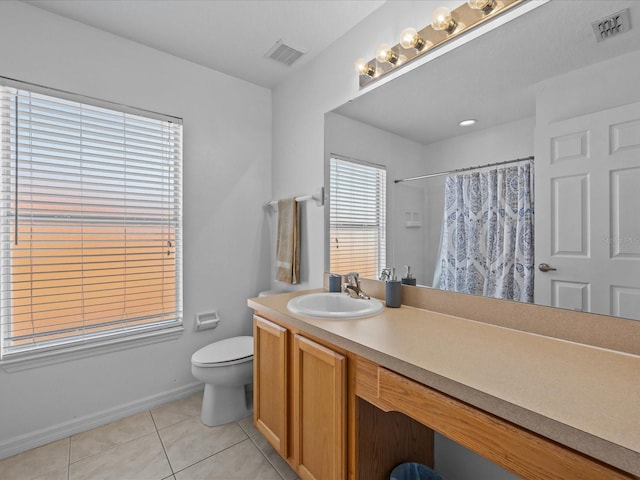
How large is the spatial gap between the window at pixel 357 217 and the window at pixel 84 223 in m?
1.19

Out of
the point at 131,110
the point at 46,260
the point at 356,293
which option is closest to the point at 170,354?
the point at 46,260

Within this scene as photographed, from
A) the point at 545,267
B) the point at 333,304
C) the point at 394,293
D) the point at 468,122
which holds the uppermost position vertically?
the point at 468,122

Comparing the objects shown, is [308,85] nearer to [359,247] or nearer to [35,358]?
[359,247]

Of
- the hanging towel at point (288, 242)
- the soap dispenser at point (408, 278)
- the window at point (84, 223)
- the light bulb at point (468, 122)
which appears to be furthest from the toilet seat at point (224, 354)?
the light bulb at point (468, 122)

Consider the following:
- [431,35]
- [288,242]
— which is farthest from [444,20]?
[288,242]

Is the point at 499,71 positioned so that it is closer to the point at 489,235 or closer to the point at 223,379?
the point at 489,235

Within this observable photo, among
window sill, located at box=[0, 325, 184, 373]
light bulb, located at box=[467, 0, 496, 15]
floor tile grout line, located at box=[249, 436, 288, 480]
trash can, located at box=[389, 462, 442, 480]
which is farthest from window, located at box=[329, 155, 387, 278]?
window sill, located at box=[0, 325, 184, 373]

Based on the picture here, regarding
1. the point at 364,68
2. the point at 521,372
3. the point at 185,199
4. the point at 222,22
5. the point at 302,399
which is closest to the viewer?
the point at 521,372

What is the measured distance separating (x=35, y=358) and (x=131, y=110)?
5.38 feet

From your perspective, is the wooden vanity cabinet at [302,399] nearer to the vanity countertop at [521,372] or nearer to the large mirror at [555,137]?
the vanity countertop at [521,372]

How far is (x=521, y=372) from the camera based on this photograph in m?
0.81

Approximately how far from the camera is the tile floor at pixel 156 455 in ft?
4.90

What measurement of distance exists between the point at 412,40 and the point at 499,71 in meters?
0.47

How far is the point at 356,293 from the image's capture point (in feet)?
5.59
